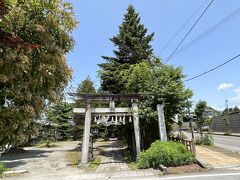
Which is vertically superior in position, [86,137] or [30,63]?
[30,63]

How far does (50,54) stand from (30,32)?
568mm

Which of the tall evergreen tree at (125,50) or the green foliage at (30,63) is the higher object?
the tall evergreen tree at (125,50)

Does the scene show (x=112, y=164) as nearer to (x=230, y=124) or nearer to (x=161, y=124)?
(x=161, y=124)

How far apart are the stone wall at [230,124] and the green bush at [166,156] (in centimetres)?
2357

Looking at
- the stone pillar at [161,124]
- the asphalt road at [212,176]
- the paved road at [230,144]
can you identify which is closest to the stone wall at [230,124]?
the paved road at [230,144]

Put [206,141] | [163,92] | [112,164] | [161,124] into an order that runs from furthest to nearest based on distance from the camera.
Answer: [206,141] < [163,92] < [112,164] < [161,124]

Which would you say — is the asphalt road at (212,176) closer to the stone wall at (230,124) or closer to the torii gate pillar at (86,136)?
the torii gate pillar at (86,136)

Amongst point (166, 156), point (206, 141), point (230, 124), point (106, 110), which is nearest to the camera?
point (166, 156)

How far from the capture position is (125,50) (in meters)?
22.9

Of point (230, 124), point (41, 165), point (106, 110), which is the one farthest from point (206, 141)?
point (230, 124)

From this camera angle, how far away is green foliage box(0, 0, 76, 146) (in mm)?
3319

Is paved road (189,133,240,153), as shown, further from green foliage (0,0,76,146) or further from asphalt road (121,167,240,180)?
green foliage (0,0,76,146)

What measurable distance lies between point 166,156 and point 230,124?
27495mm

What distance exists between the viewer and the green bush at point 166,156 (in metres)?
10.2
